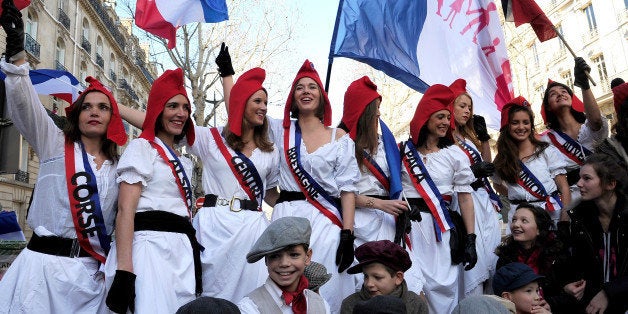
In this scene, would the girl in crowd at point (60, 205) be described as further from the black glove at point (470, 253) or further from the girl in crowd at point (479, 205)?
the girl in crowd at point (479, 205)

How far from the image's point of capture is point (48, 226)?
9.96 ft

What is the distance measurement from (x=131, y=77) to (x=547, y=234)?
44.2m

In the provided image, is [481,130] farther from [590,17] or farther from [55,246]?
[590,17]

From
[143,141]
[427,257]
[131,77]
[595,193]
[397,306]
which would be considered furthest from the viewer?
[131,77]

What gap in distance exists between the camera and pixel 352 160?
382cm

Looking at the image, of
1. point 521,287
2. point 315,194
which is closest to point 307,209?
point 315,194

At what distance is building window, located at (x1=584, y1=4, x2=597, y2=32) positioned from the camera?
29.8m

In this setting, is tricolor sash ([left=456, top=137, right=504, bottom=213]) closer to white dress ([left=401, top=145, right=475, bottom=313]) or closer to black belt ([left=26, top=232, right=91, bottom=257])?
white dress ([left=401, top=145, right=475, bottom=313])

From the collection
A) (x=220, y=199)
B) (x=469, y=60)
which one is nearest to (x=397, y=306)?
(x=220, y=199)

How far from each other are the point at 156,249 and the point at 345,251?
1.29 meters

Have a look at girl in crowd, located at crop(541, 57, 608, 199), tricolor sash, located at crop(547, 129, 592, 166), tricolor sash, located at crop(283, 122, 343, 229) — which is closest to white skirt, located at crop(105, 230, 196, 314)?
tricolor sash, located at crop(283, 122, 343, 229)

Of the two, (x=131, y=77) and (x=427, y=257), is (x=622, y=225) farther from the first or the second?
(x=131, y=77)

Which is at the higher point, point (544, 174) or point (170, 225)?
point (544, 174)

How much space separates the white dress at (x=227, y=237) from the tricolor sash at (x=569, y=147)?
317cm
